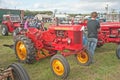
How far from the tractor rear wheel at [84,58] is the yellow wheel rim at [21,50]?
177 centimetres

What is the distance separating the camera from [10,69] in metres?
4.66

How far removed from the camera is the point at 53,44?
8.46 meters

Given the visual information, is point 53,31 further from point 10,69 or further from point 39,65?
point 10,69

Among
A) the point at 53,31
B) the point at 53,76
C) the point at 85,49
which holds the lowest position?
the point at 53,76

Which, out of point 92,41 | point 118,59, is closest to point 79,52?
point 92,41

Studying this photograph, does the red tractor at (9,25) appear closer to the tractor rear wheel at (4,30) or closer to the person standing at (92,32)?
the tractor rear wheel at (4,30)

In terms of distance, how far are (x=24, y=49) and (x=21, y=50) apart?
20 centimetres

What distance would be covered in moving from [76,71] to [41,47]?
5.45 feet

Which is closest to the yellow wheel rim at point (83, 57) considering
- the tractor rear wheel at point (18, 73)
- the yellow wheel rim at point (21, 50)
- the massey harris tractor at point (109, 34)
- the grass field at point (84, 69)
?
the grass field at point (84, 69)

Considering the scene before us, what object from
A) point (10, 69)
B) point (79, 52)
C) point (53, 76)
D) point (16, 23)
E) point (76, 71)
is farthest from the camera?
point (16, 23)

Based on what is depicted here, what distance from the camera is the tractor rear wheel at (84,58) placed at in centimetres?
814

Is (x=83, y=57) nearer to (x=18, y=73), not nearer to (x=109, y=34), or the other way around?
(x=109, y=34)

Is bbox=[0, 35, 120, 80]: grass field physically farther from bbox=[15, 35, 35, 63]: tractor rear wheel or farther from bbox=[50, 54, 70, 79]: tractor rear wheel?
bbox=[15, 35, 35, 63]: tractor rear wheel

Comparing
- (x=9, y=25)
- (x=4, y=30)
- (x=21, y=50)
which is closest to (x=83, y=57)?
(x=21, y=50)
